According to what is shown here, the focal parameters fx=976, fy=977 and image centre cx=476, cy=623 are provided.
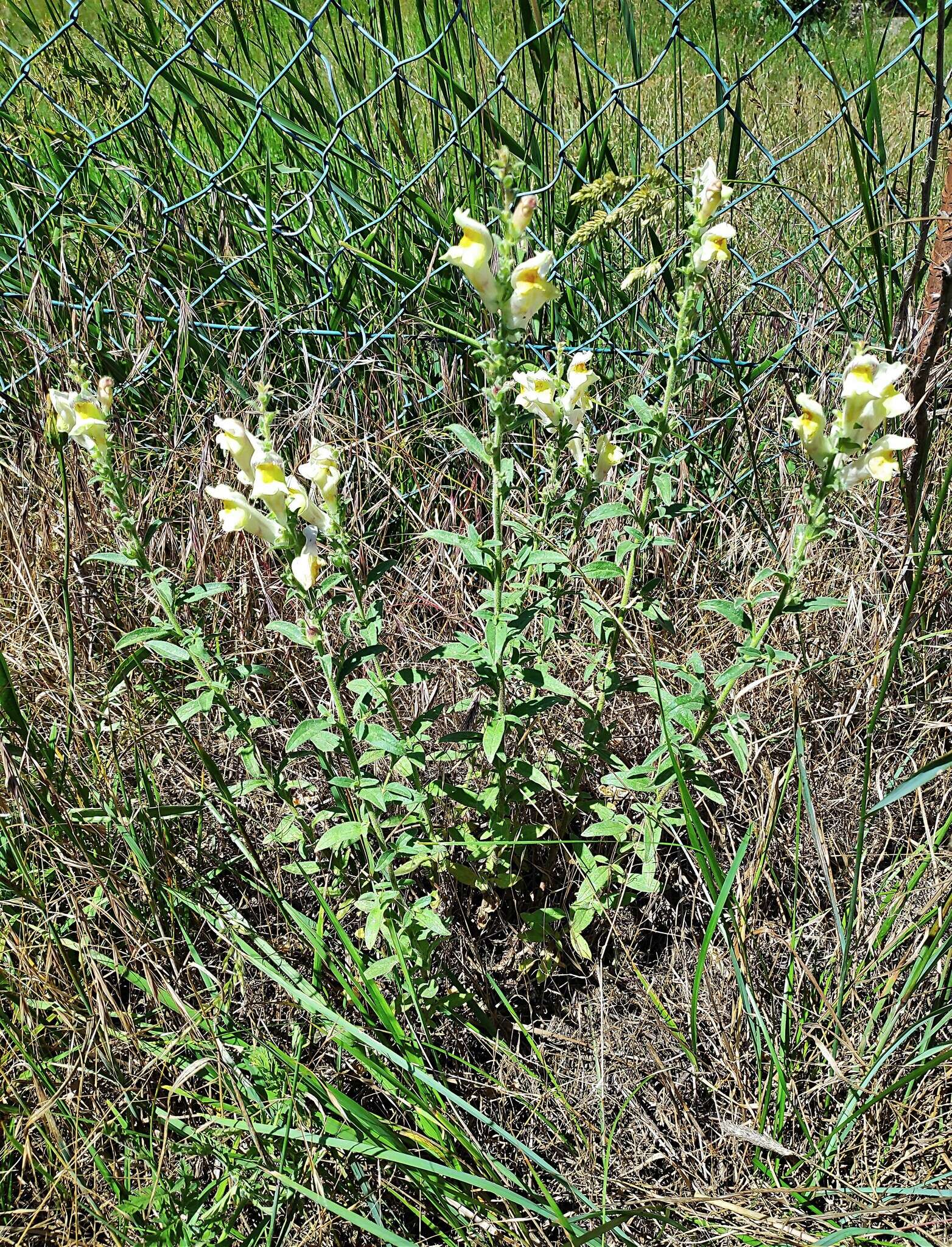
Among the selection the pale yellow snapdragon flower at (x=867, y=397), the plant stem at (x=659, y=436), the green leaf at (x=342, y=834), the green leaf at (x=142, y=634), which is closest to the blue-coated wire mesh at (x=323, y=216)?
the plant stem at (x=659, y=436)

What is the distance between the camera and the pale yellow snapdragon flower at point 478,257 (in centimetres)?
149

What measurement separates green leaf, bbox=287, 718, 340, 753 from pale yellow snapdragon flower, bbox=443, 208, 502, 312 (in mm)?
769

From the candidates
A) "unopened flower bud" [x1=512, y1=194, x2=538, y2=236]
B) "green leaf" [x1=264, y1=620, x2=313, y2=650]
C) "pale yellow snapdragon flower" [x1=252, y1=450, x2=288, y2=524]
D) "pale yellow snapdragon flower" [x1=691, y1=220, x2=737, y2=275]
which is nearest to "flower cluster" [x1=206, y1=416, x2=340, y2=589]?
"pale yellow snapdragon flower" [x1=252, y1=450, x2=288, y2=524]

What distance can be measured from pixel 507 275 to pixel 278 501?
0.50 metres

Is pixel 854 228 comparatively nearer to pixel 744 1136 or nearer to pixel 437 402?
pixel 437 402

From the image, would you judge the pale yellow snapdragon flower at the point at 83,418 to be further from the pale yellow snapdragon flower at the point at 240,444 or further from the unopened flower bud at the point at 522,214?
the unopened flower bud at the point at 522,214

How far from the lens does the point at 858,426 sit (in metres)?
1.58

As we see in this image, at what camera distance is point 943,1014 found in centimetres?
180

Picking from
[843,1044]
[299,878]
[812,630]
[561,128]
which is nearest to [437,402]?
[561,128]

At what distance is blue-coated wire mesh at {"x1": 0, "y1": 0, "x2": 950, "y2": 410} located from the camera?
2633 mm

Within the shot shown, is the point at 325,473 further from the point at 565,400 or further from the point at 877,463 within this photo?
the point at 877,463

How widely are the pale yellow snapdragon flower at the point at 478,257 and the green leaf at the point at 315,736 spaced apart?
0.77 m

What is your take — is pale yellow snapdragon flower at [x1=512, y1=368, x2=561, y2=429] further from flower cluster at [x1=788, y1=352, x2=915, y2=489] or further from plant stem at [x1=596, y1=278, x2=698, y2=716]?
flower cluster at [x1=788, y1=352, x2=915, y2=489]

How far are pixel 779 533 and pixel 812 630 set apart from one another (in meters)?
0.28
